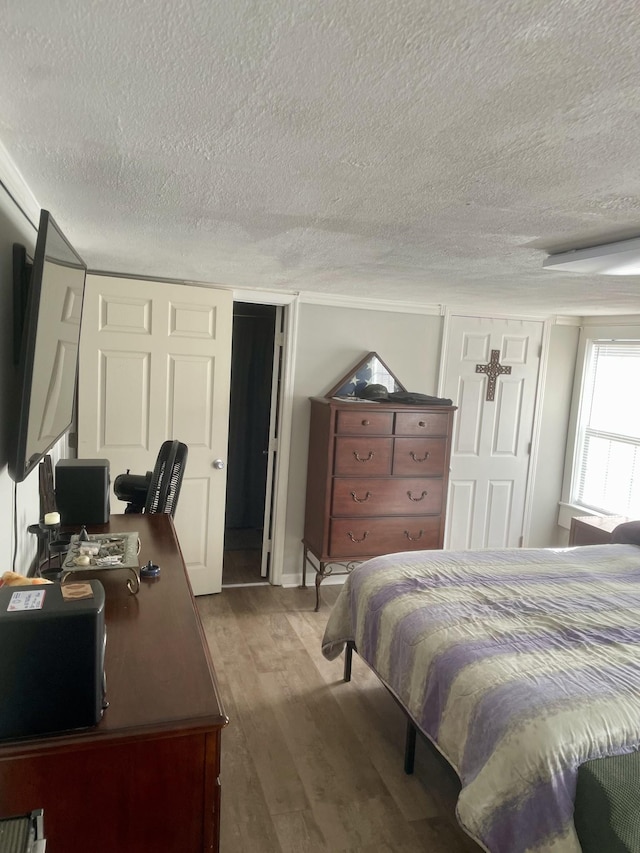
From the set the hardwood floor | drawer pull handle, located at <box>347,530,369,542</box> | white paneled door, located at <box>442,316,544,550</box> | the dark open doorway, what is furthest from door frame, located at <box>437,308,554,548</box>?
the hardwood floor

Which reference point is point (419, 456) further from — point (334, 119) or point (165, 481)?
point (334, 119)

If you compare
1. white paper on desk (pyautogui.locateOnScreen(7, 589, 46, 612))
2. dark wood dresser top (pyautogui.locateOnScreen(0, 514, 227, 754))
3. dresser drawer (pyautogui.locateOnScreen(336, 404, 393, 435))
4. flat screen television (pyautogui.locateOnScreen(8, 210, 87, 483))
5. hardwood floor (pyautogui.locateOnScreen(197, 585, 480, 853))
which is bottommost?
hardwood floor (pyautogui.locateOnScreen(197, 585, 480, 853))

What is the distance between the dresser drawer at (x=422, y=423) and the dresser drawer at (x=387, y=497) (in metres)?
0.32

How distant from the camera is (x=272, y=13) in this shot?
753 millimetres

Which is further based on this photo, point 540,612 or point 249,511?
point 249,511

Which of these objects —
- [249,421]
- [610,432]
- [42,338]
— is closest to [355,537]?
[249,421]

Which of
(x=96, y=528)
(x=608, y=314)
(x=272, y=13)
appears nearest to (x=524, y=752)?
(x=96, y=528)

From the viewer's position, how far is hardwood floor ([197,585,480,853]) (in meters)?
2.08

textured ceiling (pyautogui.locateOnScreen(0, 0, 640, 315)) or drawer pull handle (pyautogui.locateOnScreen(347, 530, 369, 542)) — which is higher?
textured ceiling (pyautogui.locateOnScreen(0, 0, 640, 315))

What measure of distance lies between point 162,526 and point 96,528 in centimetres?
25

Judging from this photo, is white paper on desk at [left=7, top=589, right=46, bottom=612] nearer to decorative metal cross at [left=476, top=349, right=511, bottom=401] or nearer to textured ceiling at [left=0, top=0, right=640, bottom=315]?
textured ceiling at [left=0, top=0, right=640, bottom=315]

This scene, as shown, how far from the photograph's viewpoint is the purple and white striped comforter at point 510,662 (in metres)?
1.64

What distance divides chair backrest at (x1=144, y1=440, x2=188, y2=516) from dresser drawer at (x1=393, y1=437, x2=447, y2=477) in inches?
70.9

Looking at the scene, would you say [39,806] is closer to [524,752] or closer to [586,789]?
[524,752]
